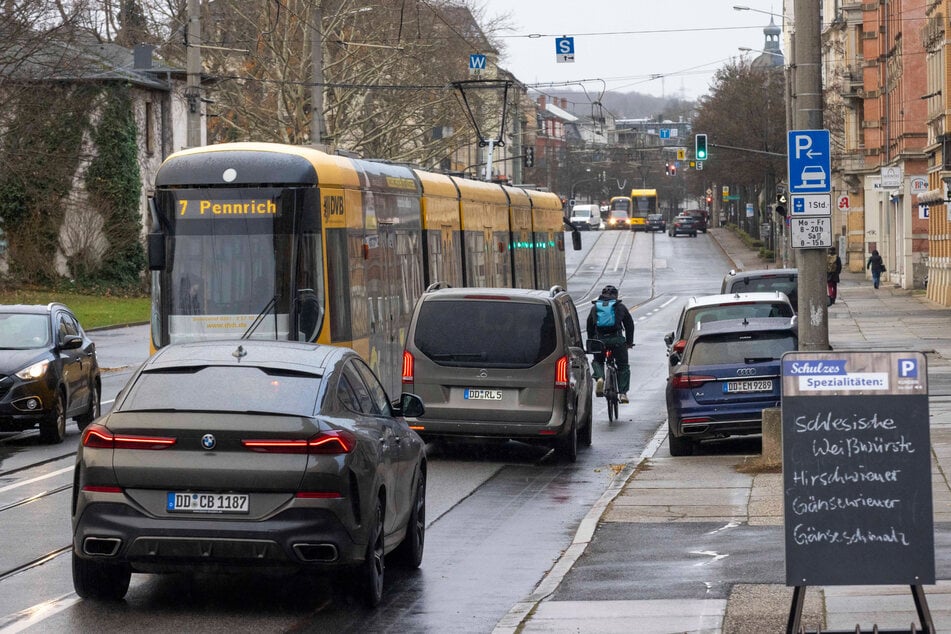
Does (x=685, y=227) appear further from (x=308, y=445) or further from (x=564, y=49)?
(x=308, y=445)

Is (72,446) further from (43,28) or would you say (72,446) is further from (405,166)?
(43,28)

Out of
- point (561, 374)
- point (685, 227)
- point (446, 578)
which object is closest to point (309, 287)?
point (561, 374)

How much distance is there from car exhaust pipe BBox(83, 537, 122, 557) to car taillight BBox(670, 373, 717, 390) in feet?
30.8

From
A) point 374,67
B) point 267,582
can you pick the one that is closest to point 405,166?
point 267,582

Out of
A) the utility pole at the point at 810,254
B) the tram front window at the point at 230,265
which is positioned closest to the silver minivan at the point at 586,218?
the tram front window at the point at 230,265

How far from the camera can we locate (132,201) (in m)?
58.3

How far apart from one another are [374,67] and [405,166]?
3338 centimetres

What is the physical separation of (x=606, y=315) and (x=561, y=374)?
5.74 meters

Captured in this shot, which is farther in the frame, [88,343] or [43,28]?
[43,28]

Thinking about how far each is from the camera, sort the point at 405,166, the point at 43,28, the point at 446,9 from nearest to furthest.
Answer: the point at 405,166 < the point at 43,28 < the point at 446,9

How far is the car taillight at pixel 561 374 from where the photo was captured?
652 inches

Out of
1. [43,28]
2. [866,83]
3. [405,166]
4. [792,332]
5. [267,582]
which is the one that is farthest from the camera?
[866,83]

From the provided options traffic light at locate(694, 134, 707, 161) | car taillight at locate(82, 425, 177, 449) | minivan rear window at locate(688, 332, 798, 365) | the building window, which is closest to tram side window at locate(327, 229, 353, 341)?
minivan rear window at locate(688, 332, 798, 365)

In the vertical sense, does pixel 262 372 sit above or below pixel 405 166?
below
